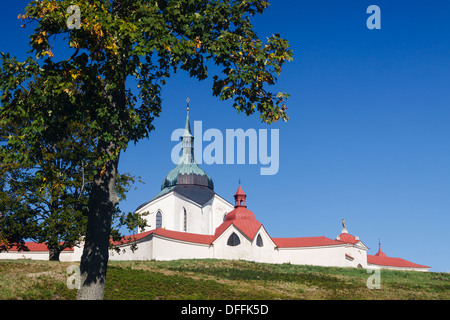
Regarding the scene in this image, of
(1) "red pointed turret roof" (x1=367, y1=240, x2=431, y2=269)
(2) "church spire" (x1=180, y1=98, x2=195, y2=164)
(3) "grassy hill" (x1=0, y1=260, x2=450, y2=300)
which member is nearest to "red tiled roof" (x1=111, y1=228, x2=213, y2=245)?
(3) "grassy hill" (x1=0, y1=260, x2=450, y2=300)

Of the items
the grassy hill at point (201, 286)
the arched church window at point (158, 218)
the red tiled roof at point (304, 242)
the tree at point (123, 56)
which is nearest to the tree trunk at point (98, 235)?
the tree at point (123, 56)

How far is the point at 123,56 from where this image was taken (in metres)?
11.1

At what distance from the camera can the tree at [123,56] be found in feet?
34.7

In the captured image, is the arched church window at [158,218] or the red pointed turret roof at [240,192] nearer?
the red pointed turret roof at [240,192]

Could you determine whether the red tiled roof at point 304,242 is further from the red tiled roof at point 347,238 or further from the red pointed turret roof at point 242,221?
the red tiled roof at point 347,238

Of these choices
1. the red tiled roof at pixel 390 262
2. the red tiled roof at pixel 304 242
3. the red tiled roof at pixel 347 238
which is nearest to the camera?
the red tiled roof at pixel 304 242

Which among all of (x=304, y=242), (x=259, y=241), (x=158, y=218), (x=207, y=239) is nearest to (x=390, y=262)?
(x=304, y=242)

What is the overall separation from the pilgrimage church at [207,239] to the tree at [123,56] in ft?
98.6

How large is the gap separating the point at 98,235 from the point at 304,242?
43.6 metres

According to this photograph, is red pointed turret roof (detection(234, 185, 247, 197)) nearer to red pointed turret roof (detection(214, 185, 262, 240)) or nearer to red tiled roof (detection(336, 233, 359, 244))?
red pointed turret roof (detection(214, 185, 262, 240))

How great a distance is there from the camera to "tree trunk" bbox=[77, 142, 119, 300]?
1083 cm

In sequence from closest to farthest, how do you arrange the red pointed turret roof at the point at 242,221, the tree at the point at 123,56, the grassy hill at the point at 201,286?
the tree at the point at 123,56, the grassy hill at the point at 201,286, the red pointed turret roof at the point at 242,221

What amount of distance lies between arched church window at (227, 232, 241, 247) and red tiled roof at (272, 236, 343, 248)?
5.20 meters
